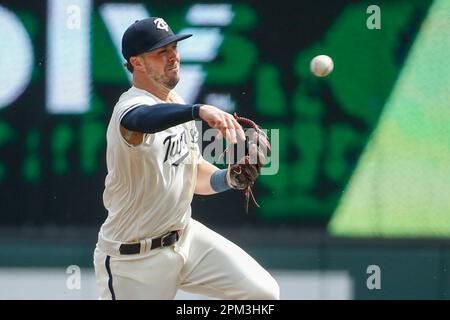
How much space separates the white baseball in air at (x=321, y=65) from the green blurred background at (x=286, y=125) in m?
0.52

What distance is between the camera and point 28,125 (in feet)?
25.9

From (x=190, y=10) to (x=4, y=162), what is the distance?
1.34m

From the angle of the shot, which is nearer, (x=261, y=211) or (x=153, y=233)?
(x=153, y=233)

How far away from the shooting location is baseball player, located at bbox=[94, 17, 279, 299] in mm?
6152

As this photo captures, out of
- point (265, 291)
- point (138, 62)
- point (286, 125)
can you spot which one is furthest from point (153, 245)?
Answer: point (286, 125)

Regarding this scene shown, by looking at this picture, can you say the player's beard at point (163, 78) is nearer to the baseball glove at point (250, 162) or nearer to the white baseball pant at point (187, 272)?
the baseball glove at point (250, 162)

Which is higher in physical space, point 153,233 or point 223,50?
point 223,50

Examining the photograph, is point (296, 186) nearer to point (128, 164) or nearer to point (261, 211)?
point (261, 211)

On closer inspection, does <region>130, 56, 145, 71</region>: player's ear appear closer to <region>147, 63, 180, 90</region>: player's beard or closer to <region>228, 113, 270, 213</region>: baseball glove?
<region>147, 63, 180, 90</region>: player's beard

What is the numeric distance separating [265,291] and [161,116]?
3.26ft

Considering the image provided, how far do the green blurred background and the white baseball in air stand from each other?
524 millimetres

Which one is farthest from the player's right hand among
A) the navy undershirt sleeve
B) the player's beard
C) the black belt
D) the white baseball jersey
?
the black belt
